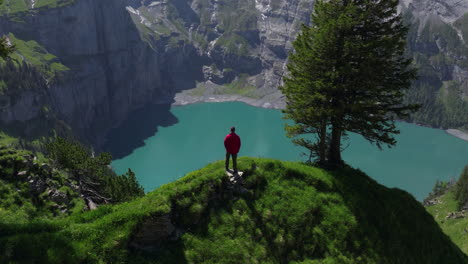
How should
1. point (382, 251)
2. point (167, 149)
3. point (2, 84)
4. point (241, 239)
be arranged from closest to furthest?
point (241, 239), point (382, 251), point (2, 84), point (167, 149)

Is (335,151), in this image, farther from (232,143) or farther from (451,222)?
(451,222)

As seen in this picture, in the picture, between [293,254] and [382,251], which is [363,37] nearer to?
[382,251]

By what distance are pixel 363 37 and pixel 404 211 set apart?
13.9 m

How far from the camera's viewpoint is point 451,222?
71.0 meters

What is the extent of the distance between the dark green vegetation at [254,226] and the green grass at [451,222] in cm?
2890

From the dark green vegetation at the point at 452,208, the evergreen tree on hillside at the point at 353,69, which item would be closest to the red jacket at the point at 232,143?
the evergreen tree on hillside at the point at 353,69

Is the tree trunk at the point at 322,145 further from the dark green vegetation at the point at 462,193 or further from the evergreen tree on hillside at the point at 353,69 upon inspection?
the dark green vegetation at the point at 462,193

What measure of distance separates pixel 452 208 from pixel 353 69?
326ft

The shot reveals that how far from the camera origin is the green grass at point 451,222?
51362mm

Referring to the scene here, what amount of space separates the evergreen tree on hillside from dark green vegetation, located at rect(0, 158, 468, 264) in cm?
476

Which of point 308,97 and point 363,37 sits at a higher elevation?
point 363,37

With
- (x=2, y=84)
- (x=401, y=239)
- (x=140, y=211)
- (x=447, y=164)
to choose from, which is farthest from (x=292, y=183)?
(x=447, y=164)

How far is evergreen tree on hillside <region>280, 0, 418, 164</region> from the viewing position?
22641mm

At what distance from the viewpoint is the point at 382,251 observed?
19797mm
